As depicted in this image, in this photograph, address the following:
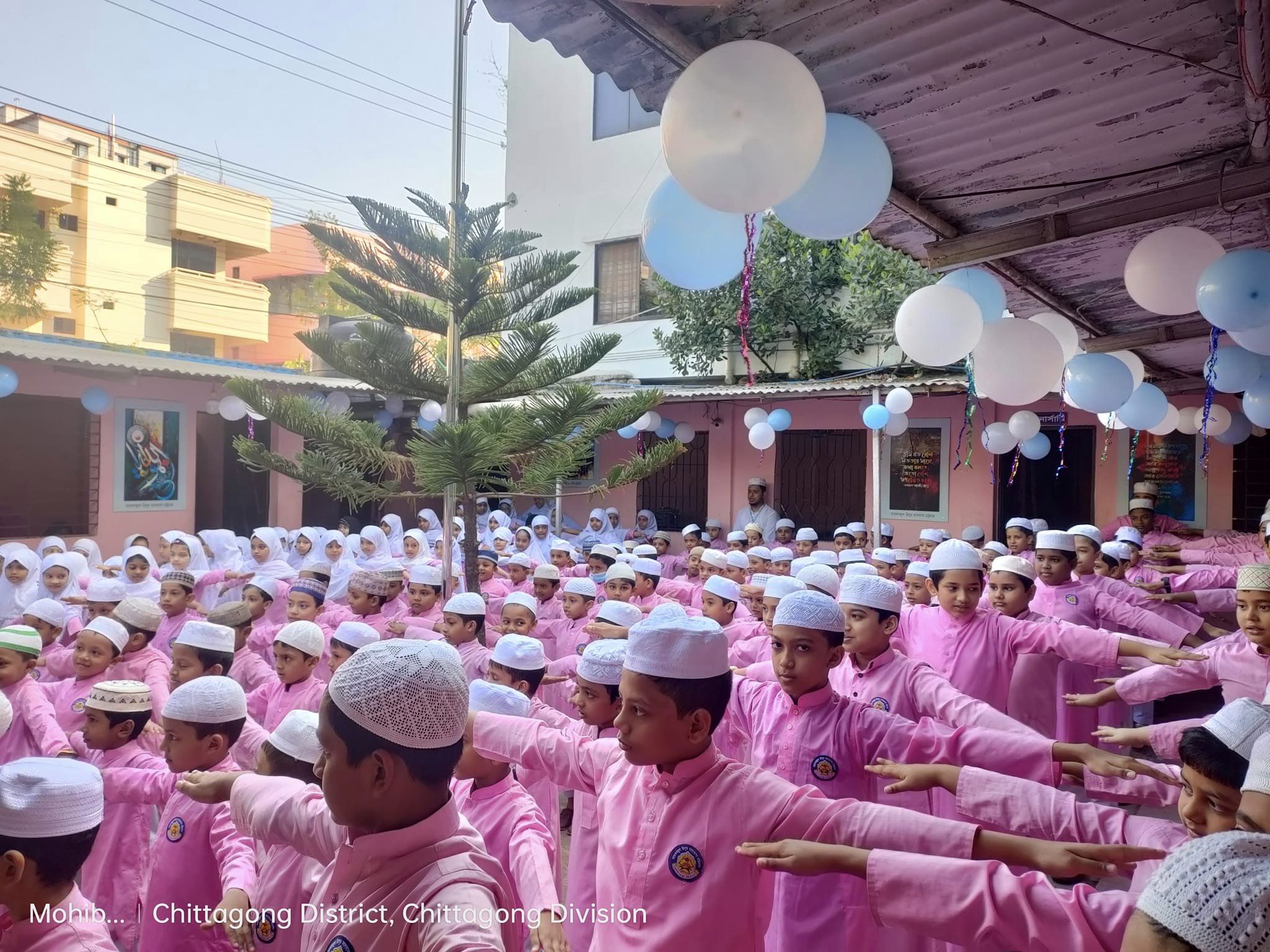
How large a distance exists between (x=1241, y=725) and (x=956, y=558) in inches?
107

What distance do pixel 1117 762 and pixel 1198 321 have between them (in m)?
5.14

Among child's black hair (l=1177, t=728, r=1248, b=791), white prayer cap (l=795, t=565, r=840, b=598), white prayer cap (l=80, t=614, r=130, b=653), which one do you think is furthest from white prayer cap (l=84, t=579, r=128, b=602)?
child's black hair (l=1177, t=728, r=1248, b=791)

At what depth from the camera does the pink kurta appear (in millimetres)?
1318

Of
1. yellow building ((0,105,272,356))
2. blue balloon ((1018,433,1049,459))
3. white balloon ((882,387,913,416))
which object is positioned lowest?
blue balloon ((1018,433,1049,459))

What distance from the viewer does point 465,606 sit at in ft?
15.6

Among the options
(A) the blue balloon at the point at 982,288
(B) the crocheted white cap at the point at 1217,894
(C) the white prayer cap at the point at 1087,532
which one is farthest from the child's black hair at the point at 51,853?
(C) the white prayer cap at the point at 1087,532

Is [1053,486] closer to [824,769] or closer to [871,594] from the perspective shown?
[871,594]

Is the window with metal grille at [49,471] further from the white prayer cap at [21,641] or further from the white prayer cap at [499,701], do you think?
the white prayer cap at [499,701]

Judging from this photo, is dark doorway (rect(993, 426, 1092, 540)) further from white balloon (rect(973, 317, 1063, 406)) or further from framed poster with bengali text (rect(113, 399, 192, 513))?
framed poster with bengali text (rect(113, 399, 192, 513))

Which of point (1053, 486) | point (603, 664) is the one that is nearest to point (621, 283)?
point (1053, 486)

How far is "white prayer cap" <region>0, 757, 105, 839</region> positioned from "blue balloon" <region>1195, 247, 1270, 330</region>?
12.9ft

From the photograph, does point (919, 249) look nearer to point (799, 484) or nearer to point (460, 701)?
point (460, 701)

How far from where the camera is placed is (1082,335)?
673 cm

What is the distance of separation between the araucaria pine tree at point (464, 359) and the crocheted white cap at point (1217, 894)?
17.9ft
